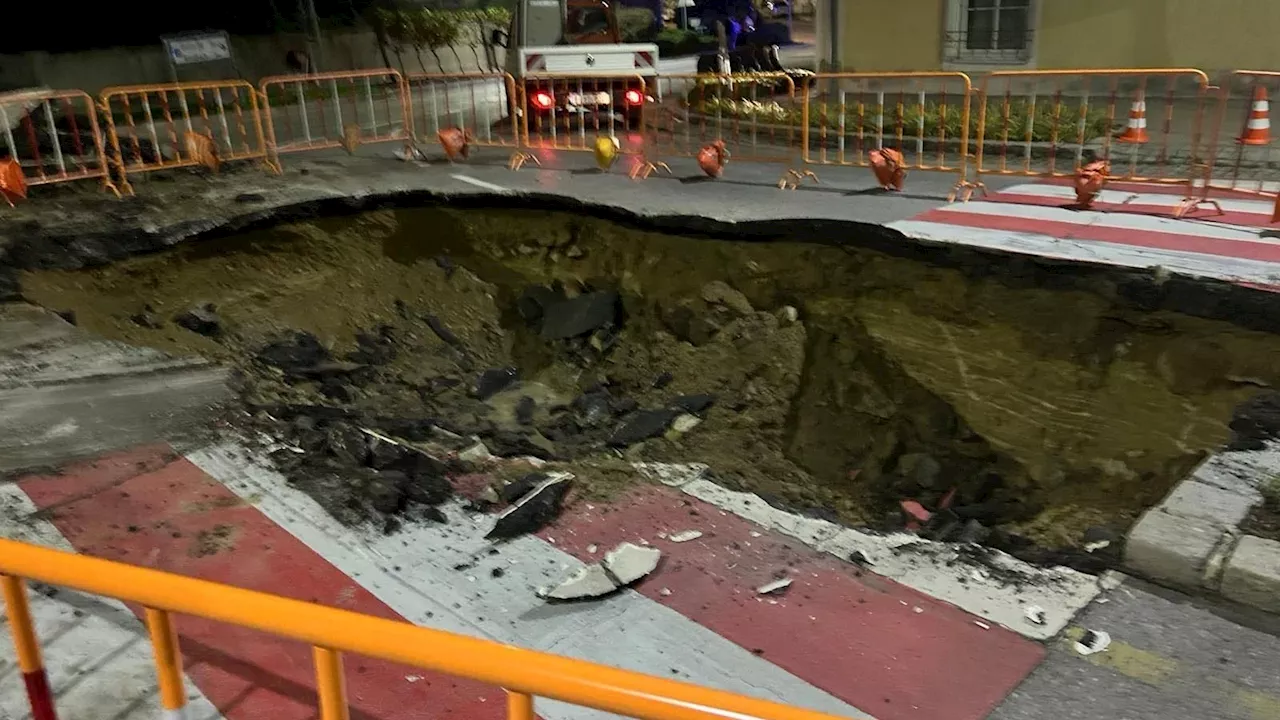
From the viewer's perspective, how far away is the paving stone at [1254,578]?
3420 mm

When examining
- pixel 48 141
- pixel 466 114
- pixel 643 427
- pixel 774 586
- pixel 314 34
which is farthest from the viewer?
pixel 314 34

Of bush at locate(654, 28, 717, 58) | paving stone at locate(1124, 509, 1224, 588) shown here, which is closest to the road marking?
paving stone at locate(1124, 509, 1224, 588)

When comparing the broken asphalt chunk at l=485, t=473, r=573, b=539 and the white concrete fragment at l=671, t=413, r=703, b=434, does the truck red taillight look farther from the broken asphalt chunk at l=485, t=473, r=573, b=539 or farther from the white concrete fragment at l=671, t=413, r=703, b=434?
the broken asphalt chunk at l=485, t=473, r=573, b=539

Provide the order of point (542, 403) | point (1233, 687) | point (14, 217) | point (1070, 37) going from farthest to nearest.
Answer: point (1070, 37)
point (14, 217)
point (542, 403)
point (1233, 687)

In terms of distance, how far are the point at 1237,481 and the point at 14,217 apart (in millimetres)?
10052

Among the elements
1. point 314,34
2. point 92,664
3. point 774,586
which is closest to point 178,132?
point 314,34

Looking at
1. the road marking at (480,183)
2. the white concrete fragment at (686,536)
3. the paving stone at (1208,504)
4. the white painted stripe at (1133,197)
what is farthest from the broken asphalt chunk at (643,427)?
the white painted stripe at (1133,197)

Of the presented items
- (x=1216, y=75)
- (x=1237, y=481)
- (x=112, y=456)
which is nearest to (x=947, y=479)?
(x=1237, y=481)

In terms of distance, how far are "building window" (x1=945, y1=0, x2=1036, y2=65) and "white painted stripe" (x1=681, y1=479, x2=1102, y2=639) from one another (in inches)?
372

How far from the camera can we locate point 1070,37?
11.0 metres

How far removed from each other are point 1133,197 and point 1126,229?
144cm

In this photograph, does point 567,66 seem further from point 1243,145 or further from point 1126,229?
point 1243,145

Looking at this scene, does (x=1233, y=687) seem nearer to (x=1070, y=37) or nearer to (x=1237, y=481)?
(x=1237, y=481)

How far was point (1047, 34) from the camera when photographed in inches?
440
